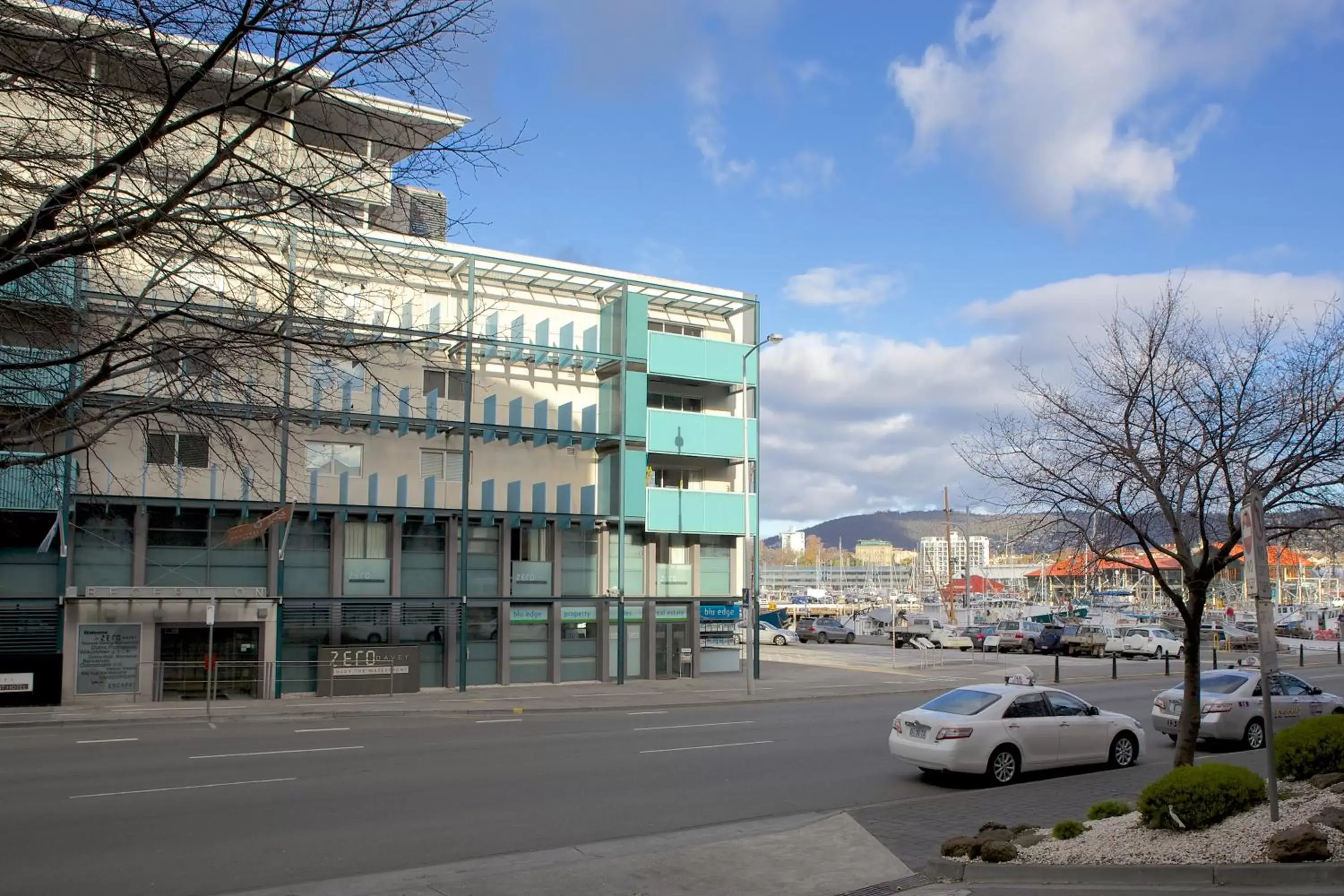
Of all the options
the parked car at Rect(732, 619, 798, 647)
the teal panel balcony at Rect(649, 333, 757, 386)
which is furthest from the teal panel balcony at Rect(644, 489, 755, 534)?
the parked car at Rect(732, 619, 798, 647)

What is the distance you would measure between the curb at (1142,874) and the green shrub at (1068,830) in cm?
95

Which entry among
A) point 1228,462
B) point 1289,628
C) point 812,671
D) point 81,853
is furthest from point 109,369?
point 1289,628

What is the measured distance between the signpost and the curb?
1.06m

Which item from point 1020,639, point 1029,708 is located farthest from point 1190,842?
point 1020,639

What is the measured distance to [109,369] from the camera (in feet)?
20.9

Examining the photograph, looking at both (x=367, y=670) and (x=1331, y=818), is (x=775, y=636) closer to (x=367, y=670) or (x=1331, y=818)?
(x=367, y=670)

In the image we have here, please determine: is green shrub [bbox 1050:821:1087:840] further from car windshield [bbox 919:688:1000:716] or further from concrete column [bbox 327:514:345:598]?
concrete column [bbox 327:514:345:598]

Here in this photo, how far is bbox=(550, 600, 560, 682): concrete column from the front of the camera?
35812 millimetres

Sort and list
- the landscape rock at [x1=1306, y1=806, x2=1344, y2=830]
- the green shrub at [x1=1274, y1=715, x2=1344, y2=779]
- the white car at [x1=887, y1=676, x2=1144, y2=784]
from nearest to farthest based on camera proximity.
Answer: the landscape rock at [x1=1306, y1=806, x2=1344, y2=830]
the green shrub at [x1=1274, y1=715, x2=1344, y2=779]
the white car at [x1=887, y1=676, x2=1144, y2=784]

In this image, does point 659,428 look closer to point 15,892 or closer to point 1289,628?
point 15,892

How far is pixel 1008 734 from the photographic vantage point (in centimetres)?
1594

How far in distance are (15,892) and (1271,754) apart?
10.6 metres

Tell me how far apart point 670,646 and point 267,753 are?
824 inches

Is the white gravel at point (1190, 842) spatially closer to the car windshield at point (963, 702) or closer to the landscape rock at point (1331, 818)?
the landscape rock at point (1331, 818)
